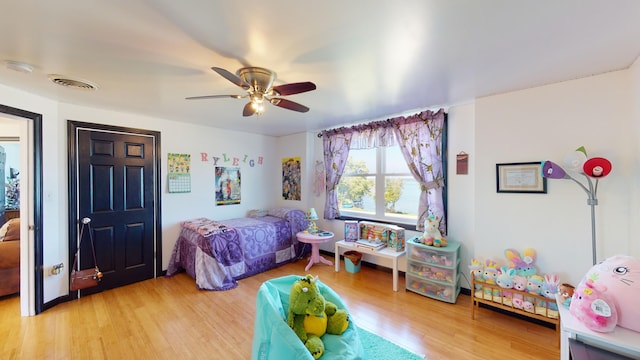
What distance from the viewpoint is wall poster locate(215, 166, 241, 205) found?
4.17 m

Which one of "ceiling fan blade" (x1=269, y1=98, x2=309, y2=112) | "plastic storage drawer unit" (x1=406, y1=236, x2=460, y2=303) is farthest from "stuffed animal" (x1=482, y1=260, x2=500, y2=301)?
"ceiling fan blade" (x1=269, y1=98, x2=309, y2=112)

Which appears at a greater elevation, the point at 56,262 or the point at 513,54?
the point at 513,54

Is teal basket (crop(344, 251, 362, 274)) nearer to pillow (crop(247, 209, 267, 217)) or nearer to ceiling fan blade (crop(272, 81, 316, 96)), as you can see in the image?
pillow (crop(247, 209, 267, 217))

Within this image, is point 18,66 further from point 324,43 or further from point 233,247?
point 233,247

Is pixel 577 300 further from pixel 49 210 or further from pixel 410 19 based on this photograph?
pixel 49 210

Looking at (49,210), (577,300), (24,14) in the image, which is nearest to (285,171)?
(49,210)

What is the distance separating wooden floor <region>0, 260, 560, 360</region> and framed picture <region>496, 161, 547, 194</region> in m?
1.27

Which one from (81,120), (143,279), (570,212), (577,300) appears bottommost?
(143,279)

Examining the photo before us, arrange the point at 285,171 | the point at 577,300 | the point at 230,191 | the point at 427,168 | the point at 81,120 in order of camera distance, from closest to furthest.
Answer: the point at 577,300
the point at 81,120
the point at 427,168
the point at 230,191
the point at 285,171

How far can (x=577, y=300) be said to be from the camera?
150cm

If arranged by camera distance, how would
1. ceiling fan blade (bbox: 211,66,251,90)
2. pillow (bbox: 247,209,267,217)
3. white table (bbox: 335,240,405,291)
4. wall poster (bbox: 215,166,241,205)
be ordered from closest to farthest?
ceiling fan blade (bbox: 211,66,251,90), white table (bbox: 335,240,405,291), wall poster (bbox: 215,166,241,205), pillow (bbox: 247,209,267,217)

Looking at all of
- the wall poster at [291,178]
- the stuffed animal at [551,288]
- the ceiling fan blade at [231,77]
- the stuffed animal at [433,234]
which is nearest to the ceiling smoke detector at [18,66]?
the ceiling fan blade at [231,77]

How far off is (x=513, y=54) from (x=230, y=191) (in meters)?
4.05

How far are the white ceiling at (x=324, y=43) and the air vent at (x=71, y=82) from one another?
0.10 metres
